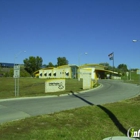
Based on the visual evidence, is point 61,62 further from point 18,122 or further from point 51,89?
point 18,122

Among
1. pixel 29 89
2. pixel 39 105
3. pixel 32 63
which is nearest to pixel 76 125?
pixel 39 105

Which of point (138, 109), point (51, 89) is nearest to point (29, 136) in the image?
point (138, 109)

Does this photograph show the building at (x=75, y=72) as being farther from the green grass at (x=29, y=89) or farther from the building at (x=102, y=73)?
the green grass at (x=29, y=89)

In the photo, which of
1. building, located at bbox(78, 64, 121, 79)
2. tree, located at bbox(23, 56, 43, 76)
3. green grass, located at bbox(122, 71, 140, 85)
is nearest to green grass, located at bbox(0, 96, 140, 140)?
green grass, located at bbox(122, 71, 140, 85)

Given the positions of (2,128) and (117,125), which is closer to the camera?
(2,128)

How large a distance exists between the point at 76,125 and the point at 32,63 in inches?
4544

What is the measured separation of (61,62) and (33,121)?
12230 centimetres

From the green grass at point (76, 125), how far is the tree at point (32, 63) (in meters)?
112

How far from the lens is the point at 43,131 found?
275 inches

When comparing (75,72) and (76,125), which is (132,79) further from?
(76,125)

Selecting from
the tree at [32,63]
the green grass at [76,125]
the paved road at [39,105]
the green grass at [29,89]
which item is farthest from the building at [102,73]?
the green grass at [76,125]

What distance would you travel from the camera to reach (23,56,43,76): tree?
12125cm

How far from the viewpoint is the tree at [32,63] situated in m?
121

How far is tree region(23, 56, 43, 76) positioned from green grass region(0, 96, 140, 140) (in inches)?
4416
